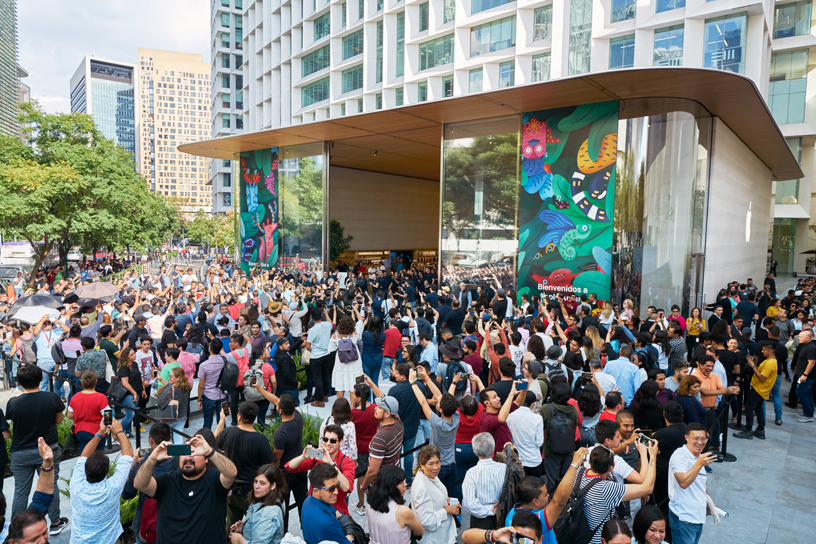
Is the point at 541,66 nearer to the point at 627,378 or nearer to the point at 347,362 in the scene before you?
the point at 347,362

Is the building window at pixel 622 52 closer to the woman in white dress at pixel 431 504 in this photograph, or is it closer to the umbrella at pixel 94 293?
the umbrella at pixel 94 293

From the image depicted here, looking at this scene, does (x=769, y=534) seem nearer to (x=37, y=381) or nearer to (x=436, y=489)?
(x=436, y=489)

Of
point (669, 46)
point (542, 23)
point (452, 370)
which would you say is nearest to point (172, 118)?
point (542, 23)

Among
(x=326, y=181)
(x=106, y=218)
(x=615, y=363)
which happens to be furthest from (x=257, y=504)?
(x=106, y=218)

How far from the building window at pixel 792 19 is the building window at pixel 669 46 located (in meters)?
12.5

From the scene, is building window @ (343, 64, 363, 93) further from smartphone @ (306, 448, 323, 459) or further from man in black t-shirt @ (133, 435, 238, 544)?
man in black t-shirt @ (133, 435, 238, 544)

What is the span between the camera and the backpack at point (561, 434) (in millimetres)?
5152

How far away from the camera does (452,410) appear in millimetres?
5066

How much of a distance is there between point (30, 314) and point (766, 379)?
43.0ft

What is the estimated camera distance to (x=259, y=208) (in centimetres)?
2605

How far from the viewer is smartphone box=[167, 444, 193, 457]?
3.48m

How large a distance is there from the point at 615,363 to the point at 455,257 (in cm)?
1145

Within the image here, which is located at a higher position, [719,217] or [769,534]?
[719,217]

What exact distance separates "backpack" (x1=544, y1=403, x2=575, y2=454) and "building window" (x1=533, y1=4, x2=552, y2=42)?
94.6 feet
